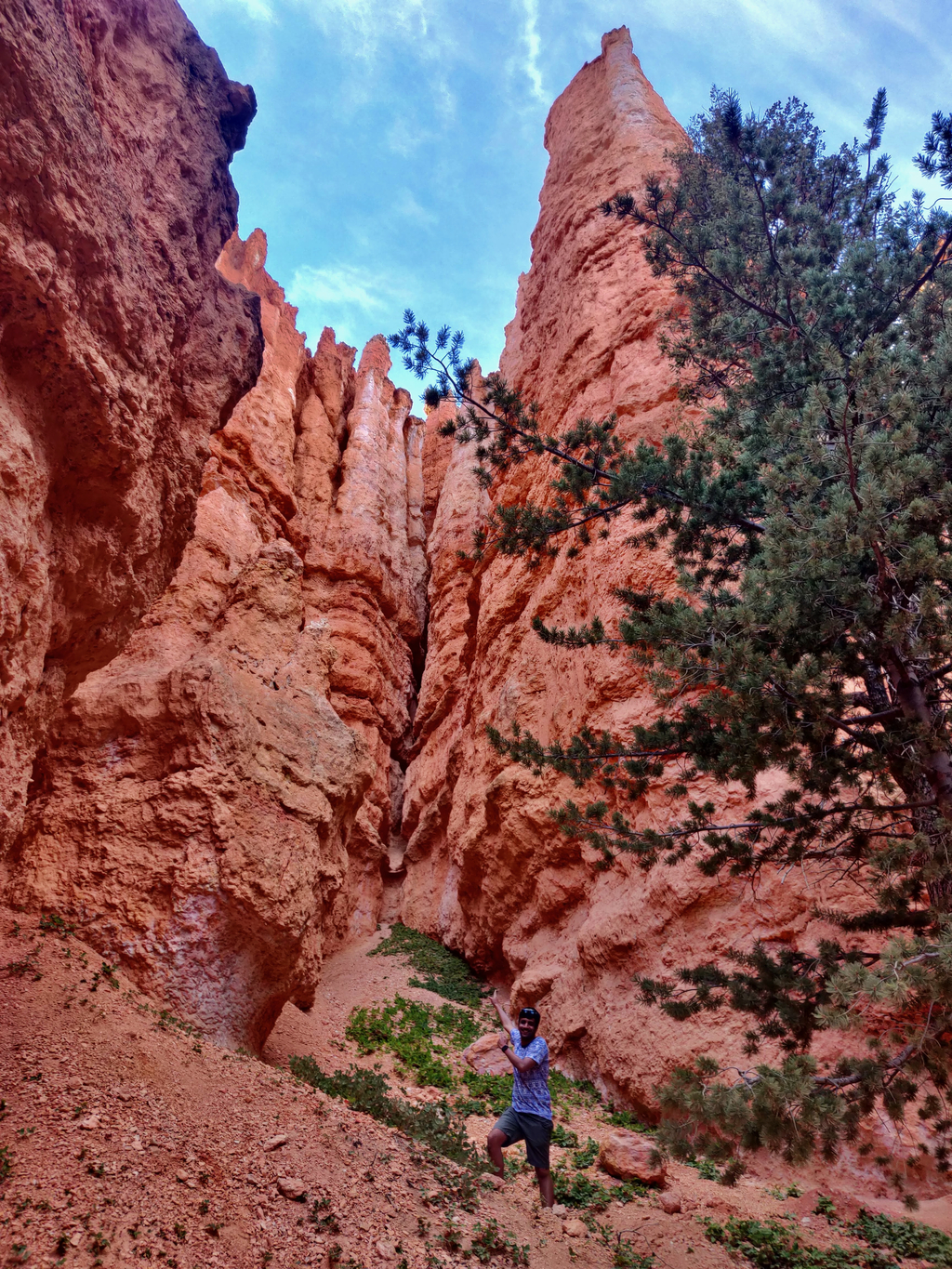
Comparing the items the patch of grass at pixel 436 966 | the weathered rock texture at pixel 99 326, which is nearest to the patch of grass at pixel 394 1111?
the weathered rock texture at pixel 99 326

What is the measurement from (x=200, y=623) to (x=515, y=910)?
7.84 m

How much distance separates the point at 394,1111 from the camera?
640 cm

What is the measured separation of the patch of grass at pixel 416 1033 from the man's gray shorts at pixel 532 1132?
420 cm

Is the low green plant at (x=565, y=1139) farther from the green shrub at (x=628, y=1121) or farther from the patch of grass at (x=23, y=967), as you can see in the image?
the patch of grass at (x=23, y=967)

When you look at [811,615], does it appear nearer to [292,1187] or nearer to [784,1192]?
[292,1187]

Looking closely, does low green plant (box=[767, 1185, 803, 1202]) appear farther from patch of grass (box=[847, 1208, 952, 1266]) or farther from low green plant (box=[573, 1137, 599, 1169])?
low green plant (box=[573, 1137, 599, 1169])

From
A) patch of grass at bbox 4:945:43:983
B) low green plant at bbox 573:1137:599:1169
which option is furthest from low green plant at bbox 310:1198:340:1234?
low green plant at bbox 573:1137:599:1169

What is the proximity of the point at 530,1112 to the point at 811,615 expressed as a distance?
4270mm

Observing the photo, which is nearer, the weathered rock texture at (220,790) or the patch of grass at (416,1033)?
the weathered rock texture at (220,790)

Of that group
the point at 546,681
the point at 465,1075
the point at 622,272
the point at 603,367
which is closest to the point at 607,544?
the point at 546,681

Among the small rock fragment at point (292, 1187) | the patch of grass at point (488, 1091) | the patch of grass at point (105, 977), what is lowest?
the patch of grass at point (488, 1091)

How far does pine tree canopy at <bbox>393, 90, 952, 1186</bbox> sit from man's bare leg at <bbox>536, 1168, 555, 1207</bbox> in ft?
4.84

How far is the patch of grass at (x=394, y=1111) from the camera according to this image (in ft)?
19.3

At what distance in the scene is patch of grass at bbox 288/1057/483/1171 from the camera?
5883 mm
